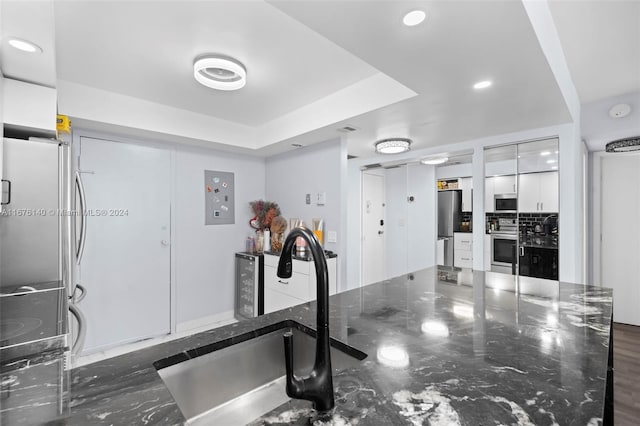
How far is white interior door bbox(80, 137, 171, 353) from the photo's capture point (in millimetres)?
2971

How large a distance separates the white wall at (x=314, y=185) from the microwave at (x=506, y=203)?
5.31 feet

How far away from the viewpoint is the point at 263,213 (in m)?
3.98

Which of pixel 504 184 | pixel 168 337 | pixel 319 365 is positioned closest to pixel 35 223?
pixel 319 365

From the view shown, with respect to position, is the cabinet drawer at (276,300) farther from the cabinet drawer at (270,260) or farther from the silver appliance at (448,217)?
the silver appliance at (448,217)

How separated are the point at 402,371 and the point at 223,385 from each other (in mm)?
614

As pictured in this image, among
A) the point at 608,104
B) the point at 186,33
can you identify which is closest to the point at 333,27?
the point at 186,33

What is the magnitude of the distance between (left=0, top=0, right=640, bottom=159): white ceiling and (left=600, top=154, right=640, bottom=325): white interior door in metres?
1.26

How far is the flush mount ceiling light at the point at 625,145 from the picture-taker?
9.45 feet

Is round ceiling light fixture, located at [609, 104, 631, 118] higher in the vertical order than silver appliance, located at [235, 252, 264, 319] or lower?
higher

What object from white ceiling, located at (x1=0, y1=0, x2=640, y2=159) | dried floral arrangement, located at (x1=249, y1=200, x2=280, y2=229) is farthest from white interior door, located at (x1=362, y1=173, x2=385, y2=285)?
white ceiling, located at (x1=0, y1=0, x2=640, y2=159)

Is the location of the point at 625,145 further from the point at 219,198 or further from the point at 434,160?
the point at 219,198

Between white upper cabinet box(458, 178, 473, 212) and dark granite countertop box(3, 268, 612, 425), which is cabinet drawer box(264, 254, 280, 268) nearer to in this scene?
dark granite countertop box(3, 268, 612, 425)

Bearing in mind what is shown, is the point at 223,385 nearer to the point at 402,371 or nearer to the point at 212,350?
the point at 212,350

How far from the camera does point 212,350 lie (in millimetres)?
999
